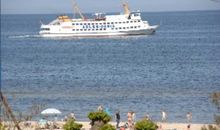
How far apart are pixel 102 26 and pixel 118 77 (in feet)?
190

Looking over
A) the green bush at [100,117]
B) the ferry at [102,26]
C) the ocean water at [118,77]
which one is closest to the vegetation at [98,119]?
the green bush at [100,117]

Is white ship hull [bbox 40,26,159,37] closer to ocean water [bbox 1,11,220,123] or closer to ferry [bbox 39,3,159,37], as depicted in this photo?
ferry [bbox 39,3,159,37]

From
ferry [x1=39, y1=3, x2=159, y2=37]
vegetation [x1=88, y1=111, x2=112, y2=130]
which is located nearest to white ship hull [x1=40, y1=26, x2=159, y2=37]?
ferry [x1=39, y1=3, x2=159, y2=37]

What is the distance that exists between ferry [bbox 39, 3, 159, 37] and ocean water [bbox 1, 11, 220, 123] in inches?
218

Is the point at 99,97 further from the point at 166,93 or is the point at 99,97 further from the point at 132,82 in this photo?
the point at 132,82

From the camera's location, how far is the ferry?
106312 mm

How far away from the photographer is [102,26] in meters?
112

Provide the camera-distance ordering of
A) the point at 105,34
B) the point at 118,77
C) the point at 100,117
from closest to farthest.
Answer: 1. the point at 100,117
2. the point at 118,77
3. the point at 105,34

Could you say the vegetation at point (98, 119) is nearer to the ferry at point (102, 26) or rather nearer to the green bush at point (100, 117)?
the green bush at point (100, 117)

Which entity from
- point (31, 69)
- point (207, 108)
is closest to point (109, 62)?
point (31, 69)

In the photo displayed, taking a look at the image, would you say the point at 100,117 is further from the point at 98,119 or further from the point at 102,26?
the point at 102,26

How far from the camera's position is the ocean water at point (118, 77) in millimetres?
36469

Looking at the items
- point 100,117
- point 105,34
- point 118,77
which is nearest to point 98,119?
point 100,117

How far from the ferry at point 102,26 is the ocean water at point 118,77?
5547 mm
